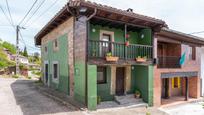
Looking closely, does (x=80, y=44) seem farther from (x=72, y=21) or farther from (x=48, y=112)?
(x=48, y=112)

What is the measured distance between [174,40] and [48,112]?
10.7 m

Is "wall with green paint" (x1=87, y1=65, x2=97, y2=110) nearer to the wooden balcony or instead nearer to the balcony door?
the wooden balcony

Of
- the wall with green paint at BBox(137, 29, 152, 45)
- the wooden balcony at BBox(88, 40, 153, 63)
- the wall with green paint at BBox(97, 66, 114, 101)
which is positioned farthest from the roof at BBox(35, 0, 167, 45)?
the wall with green paint at BBox(97, 66, 114, 101)

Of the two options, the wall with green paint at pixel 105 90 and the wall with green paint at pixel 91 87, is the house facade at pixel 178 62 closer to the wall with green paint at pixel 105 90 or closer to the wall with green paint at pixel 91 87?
the wall with green paint at pixel 105 90

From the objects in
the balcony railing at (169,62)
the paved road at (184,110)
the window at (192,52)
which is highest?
the window at (192,52)

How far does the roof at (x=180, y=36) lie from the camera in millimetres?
11680

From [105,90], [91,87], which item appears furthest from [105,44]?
[105,90]

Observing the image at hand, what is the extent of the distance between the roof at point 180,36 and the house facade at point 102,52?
1591mm

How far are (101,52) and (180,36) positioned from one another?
691 centimetres

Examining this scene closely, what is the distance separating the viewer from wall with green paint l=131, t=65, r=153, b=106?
33.7ft

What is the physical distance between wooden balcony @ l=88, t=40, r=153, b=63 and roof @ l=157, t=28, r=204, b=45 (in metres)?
2.19

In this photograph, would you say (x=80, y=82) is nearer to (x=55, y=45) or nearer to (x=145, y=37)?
(x=145, y=37)

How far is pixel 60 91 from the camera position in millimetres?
12234

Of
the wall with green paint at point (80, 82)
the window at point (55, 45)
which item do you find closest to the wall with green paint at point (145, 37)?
the wall with green paint at point (80, 82)
